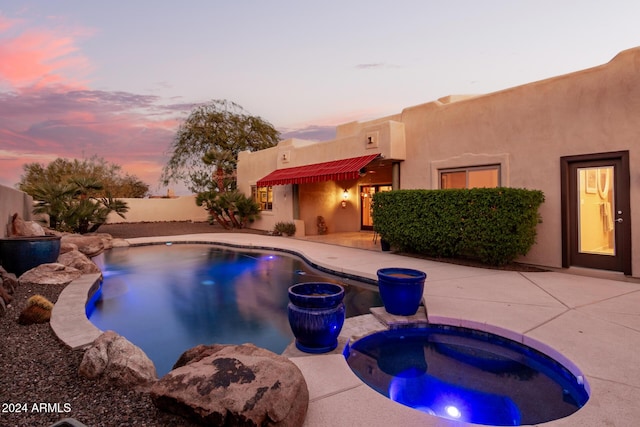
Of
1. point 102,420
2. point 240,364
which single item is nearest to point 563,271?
point 240,364

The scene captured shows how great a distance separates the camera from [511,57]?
14.7 m

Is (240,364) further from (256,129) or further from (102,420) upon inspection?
(256,129)

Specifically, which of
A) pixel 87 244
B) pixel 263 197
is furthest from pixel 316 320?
pixel 263 197

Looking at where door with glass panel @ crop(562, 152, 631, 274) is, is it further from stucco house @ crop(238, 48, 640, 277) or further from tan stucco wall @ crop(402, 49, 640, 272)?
tan stucco wall @ crop(402, 49, 640, 272)

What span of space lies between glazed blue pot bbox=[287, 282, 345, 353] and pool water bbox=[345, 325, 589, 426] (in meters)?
0.53

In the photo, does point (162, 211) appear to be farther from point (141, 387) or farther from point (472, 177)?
point (141, 387)

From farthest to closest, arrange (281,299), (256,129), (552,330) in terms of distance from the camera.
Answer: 1. (256,129)
2. (281,299)
3. (552,330)

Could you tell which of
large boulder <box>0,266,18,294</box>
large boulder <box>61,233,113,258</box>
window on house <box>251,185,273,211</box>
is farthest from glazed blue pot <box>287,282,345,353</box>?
window on house <box>251,185,273,211</box>

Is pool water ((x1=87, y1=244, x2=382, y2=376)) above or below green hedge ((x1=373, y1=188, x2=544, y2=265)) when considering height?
below

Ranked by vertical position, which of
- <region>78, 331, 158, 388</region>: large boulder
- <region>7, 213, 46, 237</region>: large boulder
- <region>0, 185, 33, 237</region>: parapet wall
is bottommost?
<region>78, 331, 158, 388</region>: large boulder

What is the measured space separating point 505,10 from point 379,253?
9535 mm

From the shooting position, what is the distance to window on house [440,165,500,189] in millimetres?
10258

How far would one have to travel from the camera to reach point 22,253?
23.7 feet

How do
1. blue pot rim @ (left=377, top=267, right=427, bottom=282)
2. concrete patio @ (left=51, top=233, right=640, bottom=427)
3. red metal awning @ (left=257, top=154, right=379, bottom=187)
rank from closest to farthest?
concrete patio @ (left=51, top=233, right=640, bottom=427) → blue pot rim @ (left=377, top=267, right=427, bottom=282) → red metal awning @ (left=257, top=154, right=379, bottom=187)
